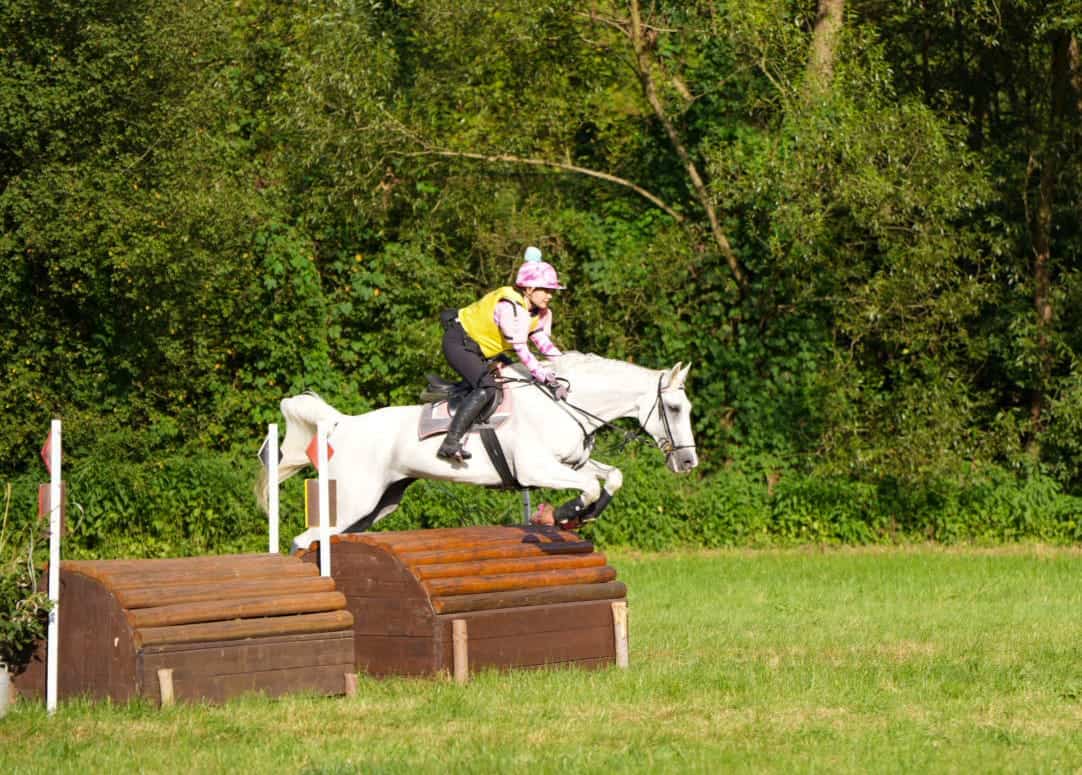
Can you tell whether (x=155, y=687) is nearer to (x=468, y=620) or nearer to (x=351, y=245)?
(x=468, y=620)

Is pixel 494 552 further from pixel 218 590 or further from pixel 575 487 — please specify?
pixel 218 590

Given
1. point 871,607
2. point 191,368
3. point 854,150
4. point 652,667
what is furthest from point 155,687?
point 191,368

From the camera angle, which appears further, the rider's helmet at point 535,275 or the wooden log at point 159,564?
the rider's helmet at point 535,275

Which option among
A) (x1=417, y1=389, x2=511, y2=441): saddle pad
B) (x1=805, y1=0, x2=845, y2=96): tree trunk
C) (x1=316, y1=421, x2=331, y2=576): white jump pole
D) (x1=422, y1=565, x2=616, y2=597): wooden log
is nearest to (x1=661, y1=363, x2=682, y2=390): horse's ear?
(x1=417, y1=389, x2=511, y2=441): saddle pad

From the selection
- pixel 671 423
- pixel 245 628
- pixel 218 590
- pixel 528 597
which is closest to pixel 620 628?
pixel 528 597

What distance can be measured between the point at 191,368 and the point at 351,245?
A: 9.46ft

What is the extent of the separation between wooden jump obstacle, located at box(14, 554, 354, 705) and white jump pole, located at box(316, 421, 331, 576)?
0.72 feet

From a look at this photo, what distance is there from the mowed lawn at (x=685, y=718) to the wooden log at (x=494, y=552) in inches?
30.3

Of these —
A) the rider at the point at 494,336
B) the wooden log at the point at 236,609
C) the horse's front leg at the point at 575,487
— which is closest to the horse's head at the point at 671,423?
the horse's front leg at the point at 575,487

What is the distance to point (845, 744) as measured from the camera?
7.53 meters

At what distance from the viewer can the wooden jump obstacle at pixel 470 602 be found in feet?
32.4

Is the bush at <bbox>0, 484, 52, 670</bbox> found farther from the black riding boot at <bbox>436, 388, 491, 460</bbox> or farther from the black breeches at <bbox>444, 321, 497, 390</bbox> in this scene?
the black breeches at <bbox>444, 321, 497, 390</bbox>

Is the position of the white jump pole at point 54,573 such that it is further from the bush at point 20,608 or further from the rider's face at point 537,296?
the rider's face at point 537,296

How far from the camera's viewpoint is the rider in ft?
37.0
